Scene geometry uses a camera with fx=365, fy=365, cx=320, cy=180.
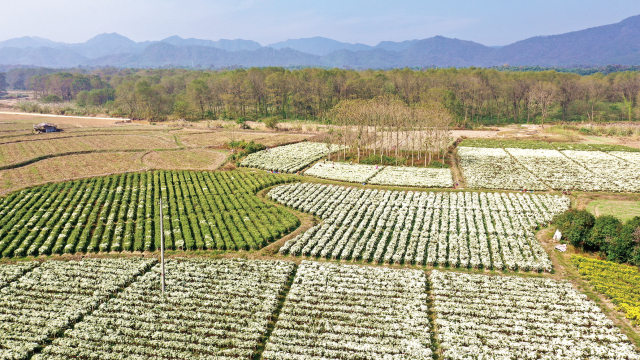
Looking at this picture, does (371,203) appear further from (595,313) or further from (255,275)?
(595,313)

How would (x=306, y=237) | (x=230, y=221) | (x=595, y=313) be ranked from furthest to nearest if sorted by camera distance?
(x=230, y=221), (x=306, y=237), (x=595, y=313)

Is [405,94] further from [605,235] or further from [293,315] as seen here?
[293,315]

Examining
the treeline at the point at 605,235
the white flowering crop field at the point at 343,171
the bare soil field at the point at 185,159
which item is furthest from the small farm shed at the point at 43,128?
the treeline at the point at 605,235

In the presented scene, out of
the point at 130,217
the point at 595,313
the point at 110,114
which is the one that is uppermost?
the point at 110,114

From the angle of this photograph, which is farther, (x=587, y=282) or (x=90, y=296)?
(x=587, y=282)

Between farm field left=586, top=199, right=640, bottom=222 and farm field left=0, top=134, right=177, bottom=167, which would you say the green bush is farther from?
farm field left=0, top=134, right=177, bottom=167

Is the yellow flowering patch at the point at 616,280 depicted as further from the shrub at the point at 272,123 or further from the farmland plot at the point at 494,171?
the shrub at the point at 272,123

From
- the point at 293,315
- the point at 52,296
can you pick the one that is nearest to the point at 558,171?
the point at 293,315

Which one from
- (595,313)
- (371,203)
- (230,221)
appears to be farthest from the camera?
(371,203)

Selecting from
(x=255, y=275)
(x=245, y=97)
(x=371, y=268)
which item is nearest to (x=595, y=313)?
(x=371, y=268)
